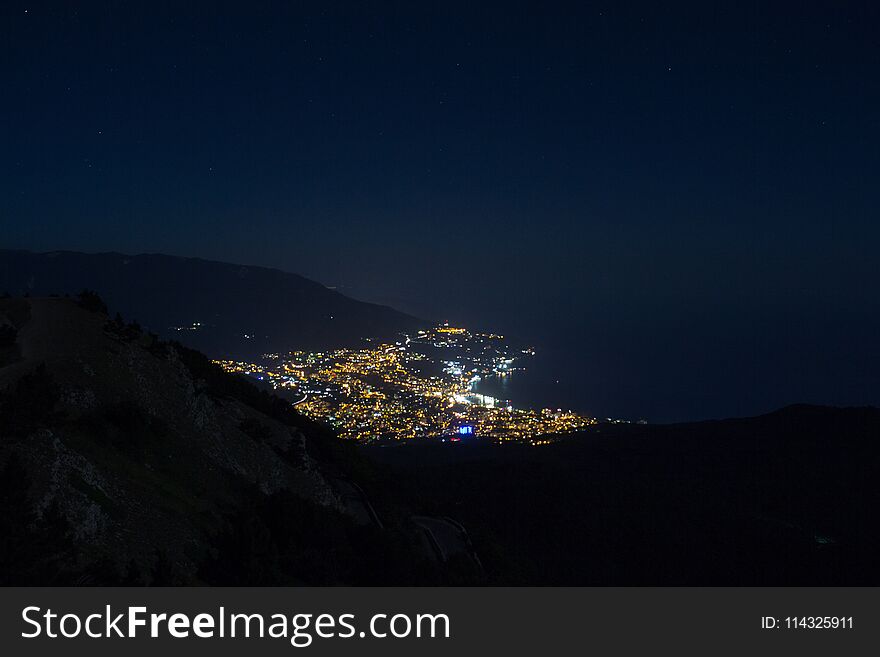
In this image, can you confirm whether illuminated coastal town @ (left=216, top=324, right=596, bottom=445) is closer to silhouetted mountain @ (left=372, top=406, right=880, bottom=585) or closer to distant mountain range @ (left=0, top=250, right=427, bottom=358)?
distant mountain range @ (left=0, top=250, right=427, bottom=358)

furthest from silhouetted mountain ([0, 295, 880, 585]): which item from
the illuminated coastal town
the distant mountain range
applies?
the distant mountain range

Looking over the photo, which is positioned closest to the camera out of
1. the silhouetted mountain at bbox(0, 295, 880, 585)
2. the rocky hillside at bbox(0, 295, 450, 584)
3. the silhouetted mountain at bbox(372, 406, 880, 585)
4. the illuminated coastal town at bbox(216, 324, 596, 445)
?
the rocky hillside at bbox(0, 295, 450, 584)

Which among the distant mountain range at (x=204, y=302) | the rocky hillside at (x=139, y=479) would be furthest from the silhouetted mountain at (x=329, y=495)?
the distant mountain range at (x=204, y=302)

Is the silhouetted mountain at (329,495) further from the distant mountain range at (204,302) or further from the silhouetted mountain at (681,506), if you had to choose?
the distant mountain range at (204,302)

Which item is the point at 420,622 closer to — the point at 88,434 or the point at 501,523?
the point at 88,434

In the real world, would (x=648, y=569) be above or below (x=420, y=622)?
below

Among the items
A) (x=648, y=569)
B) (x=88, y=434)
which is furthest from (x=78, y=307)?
(x=648, y=569)

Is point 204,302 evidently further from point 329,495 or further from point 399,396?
point 329,495
